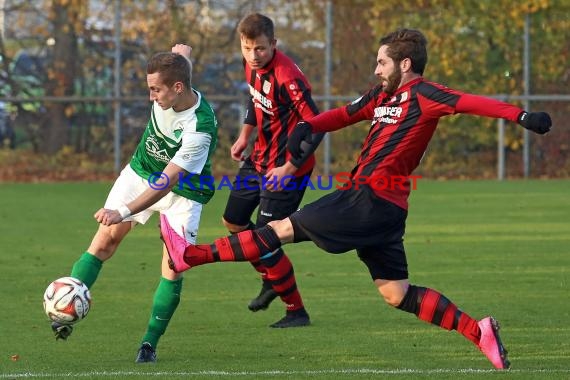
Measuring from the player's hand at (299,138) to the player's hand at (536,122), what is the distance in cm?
116

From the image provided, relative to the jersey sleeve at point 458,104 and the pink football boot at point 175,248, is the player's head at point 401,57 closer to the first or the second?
the jersey sleeve at point 458,104

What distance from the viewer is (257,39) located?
27.3 feet

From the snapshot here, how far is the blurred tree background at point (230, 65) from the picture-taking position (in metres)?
21.0

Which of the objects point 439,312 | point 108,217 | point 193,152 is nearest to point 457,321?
point 439,312

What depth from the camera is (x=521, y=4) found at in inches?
826

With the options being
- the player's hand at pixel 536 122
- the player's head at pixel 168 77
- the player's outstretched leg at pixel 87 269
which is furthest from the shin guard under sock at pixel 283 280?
the player's hand at pixel 536 122

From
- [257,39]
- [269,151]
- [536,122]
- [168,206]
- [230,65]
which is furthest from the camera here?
[230,65]

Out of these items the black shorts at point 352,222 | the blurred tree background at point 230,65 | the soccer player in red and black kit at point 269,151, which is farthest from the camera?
the blurred tree background at point 230,65

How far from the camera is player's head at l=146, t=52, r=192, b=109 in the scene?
22.5 ft

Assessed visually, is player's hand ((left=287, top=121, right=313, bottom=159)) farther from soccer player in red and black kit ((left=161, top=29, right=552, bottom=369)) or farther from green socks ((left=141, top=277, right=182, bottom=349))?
green socks ((left=141, top=277, right=182, bottom=349))

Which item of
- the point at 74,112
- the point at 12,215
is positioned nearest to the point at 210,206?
the point at 12,215

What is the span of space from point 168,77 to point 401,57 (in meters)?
1.21

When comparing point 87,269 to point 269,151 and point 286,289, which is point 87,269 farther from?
point 269,151

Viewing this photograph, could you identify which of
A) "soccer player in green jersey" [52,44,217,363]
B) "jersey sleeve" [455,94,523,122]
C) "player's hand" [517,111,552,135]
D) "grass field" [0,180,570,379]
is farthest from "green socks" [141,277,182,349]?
"player's hand" [517,111,552,135]
